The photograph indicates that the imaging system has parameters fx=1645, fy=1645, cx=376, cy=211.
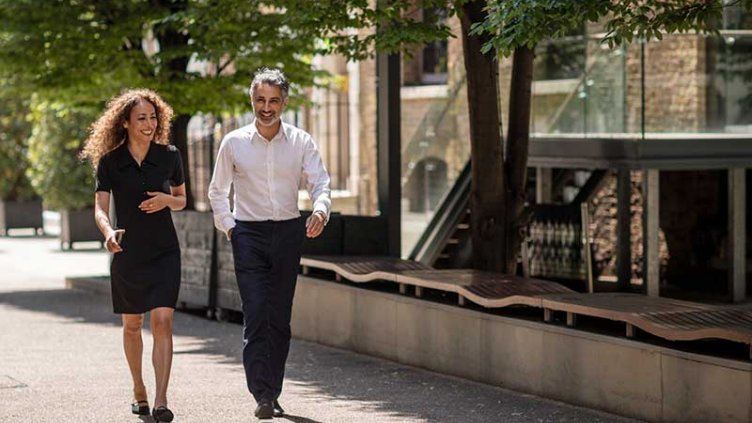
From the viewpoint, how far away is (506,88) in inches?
802

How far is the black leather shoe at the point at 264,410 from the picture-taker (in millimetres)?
9586

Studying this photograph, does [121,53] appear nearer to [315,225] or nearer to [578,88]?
[578,88]

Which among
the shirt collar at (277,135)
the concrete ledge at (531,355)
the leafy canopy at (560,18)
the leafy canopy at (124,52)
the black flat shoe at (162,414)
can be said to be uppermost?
the leafy canopy at (124,52)

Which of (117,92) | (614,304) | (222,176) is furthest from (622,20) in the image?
(117,92)

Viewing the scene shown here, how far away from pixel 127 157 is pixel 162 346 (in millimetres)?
1127

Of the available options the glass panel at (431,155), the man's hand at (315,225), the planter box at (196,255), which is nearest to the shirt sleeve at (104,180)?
the man's hand at (315,225)

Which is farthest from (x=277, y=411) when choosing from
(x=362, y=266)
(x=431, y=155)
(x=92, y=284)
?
(x=92, y=284)

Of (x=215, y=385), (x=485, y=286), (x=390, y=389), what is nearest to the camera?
(x=390, y=389)

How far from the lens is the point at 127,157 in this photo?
9.66 meters

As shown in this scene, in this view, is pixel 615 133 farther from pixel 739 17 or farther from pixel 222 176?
pixel 222 176

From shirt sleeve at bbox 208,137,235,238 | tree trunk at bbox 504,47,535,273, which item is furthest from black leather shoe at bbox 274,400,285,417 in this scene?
tree trunk at bbox 504,47,535,273

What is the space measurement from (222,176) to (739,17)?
35.8 feet

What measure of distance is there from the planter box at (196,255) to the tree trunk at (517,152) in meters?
A: 3.29

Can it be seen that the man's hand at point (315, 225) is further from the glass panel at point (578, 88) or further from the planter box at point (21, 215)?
the planter box at point (21, 215)
